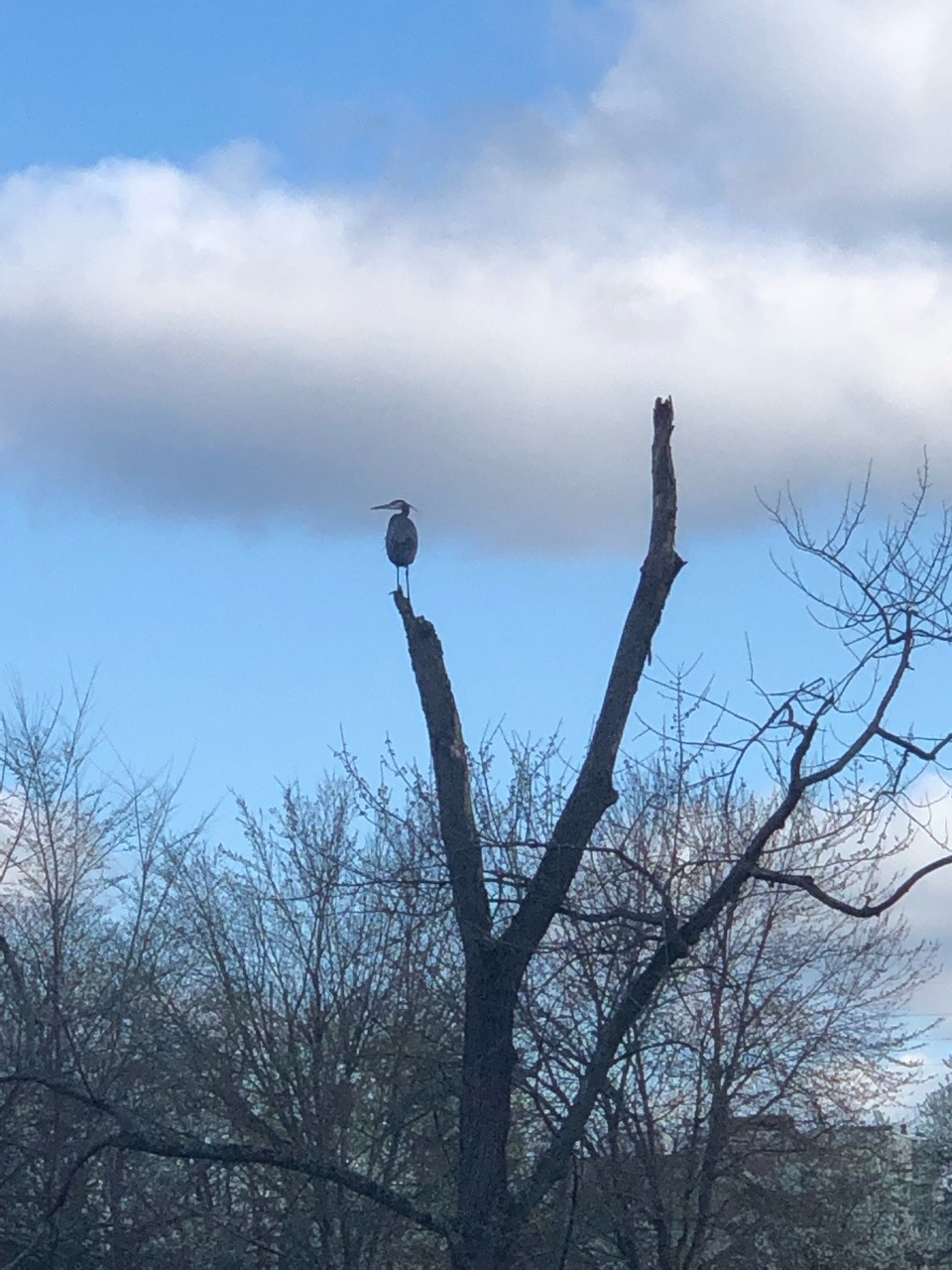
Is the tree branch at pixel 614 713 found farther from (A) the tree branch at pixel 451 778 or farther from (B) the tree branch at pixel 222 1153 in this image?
(B) the tree branch at pixel 222 1153

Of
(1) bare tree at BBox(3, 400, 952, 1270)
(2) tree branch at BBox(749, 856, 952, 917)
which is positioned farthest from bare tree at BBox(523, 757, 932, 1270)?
(2) tree branch at BBox(749, 856, 952, 917)

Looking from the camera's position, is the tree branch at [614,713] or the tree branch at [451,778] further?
the tree branch at [451,778]

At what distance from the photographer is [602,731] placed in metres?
11.4

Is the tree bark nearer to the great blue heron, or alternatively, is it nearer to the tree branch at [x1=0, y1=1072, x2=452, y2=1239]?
the tree branch at [x1=0, y1=1072, x2=452, y2=1239]

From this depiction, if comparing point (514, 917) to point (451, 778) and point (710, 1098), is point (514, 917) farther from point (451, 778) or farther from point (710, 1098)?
point (710, 1098)

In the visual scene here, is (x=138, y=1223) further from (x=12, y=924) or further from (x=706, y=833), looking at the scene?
(x=706, y=833)

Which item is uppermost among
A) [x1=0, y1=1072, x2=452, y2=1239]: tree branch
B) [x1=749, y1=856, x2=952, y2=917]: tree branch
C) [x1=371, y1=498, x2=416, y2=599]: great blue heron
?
[x1=371, y1=498, x2=416, y2=599]: great blue heron

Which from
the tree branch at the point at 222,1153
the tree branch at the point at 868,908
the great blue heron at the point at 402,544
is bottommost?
the tree branch at the point at 222,1153

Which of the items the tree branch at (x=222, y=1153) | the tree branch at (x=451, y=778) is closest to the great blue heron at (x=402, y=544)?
the tree branch at (x=451, y=778)

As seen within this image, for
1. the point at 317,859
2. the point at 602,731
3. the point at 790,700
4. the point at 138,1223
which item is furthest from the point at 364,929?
the point at 790,700

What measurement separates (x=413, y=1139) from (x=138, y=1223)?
12.4 feet

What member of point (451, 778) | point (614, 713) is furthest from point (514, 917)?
point (614, 713)

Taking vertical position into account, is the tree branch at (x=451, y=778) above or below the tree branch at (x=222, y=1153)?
above

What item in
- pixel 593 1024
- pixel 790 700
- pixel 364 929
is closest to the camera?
pixel 790 700
